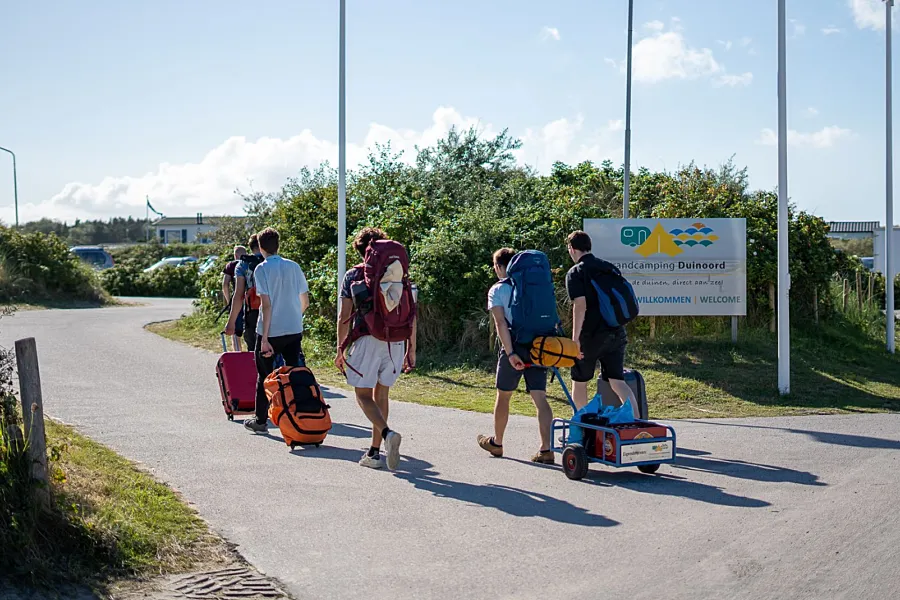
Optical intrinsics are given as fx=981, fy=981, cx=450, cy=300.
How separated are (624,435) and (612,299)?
1.24 m

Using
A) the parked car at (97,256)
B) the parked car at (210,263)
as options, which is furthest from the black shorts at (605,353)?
the parked car at (97,256)

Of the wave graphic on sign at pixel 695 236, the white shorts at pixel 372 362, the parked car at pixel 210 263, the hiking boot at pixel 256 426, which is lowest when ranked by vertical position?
the hiking boot at pixel 256 426

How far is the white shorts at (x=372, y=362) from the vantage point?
7.48m

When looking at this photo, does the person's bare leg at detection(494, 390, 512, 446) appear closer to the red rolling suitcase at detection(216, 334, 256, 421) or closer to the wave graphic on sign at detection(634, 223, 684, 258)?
the red rolling suitcase at detection(216, 334, 256, 421)

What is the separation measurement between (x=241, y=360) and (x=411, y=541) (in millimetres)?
4592

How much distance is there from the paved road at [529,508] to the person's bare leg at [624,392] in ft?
2.05

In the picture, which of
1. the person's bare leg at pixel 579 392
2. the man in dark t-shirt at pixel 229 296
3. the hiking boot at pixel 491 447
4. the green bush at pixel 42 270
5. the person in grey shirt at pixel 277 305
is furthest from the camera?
the green bush at pixel 42 270

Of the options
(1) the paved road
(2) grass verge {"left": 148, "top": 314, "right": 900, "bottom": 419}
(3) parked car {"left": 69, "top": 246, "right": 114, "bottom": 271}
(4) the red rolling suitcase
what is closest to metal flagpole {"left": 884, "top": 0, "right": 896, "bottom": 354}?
(2) grass verge {"left": 148, "top": 314, "right": 900, "bottom": 419}

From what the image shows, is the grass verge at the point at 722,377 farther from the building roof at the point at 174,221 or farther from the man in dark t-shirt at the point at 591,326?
the building roof at the point at 174,221

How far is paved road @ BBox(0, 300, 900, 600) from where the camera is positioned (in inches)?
200

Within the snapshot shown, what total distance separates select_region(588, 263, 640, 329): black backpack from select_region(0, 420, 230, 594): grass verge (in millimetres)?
3638

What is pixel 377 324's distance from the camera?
292 inches

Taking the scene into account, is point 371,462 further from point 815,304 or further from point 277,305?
point 815,304

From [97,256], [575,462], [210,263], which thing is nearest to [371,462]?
[575,462]
